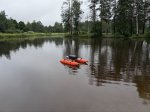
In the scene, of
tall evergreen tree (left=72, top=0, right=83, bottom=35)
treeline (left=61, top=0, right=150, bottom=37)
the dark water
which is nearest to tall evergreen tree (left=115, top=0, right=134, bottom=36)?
treeline (left=61, top=0, right=150, bottom=37)

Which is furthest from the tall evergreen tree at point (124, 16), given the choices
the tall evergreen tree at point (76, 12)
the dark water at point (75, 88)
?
the dark water at point (75, 88)

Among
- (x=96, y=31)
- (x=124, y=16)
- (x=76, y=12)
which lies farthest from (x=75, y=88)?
(x=76, y=12)

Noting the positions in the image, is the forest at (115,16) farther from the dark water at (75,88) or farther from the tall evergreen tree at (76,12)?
the dark water at (75,88)

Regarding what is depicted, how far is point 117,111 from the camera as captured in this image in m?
11.7

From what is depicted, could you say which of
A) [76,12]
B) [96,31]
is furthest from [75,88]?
[76,12]

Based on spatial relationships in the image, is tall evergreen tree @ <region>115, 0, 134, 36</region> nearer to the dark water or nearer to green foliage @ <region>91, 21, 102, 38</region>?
green foliage @ <region>91, 21, 102, 38</region>

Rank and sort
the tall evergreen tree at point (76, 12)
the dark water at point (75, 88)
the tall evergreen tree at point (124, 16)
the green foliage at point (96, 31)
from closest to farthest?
the dark water at point (75, 88), the tall evergreen tree at point (124, 16), the green foliage at point (96, 31), the tall evergreen tree at point (76, 12)

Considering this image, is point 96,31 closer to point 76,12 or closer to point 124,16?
point 124,16

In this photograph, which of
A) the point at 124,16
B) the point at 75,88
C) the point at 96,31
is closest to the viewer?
the point at 75,88

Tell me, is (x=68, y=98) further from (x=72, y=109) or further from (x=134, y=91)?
(x=134, y=91)

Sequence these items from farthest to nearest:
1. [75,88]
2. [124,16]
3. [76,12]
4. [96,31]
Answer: [76,12] → [96,31] → [124,16] → [75,88]

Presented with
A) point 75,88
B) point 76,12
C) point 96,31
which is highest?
point 76,12

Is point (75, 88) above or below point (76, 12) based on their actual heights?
below

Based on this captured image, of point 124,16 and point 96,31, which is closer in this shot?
point 124,16
